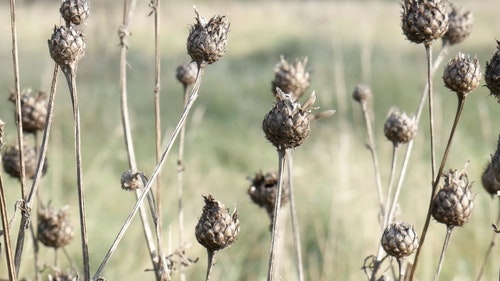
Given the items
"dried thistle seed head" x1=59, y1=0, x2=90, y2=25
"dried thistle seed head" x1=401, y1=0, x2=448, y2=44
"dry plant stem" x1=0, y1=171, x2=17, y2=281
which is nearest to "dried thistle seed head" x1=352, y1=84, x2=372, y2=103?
"dried thistle seed head" x1=401, y1=0, x2=448, y2=44

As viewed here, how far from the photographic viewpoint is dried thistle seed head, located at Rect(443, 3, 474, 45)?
153cm

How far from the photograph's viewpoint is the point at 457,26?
1.53 meters

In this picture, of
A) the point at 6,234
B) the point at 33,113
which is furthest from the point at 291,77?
the point at 6,234

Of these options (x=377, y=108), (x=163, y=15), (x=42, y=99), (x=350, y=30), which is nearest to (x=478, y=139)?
(x=377, y=108)

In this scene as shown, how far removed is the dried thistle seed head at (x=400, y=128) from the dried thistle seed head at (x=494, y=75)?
0.31 metres

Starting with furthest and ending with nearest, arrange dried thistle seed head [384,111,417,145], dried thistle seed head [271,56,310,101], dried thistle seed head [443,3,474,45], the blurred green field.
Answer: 1. the blurred green field
2. dried thistle seed head [443,3,474,45]
3. dried thistle seed head [271,56,310,101]
4. dried thistle seed head [384,111,417,145]

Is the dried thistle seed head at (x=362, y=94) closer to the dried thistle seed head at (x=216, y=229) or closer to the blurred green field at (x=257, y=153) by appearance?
the blurred green field at (x=257, y=153)

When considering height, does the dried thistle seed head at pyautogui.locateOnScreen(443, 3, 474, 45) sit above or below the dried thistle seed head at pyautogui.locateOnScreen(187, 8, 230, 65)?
above

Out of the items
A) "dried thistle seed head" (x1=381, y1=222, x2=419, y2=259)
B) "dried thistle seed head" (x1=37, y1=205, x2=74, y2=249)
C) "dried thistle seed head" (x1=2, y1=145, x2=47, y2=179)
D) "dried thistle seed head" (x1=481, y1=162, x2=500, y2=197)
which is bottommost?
"dried thistle seed head" (x1=381, y1=222, x2=419, y2=259)

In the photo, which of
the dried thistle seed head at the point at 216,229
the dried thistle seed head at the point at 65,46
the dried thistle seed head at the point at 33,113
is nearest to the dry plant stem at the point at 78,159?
the dried thistle seed head at the point at 65,46

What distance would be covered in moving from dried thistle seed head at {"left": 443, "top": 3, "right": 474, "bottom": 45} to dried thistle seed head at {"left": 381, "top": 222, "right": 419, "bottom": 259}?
64 centimetres

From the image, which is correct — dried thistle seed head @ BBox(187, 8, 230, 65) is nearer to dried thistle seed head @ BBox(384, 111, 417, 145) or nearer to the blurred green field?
the blurred green field

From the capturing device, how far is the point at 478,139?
5.71 m

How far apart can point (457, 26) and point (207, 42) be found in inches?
29.4
